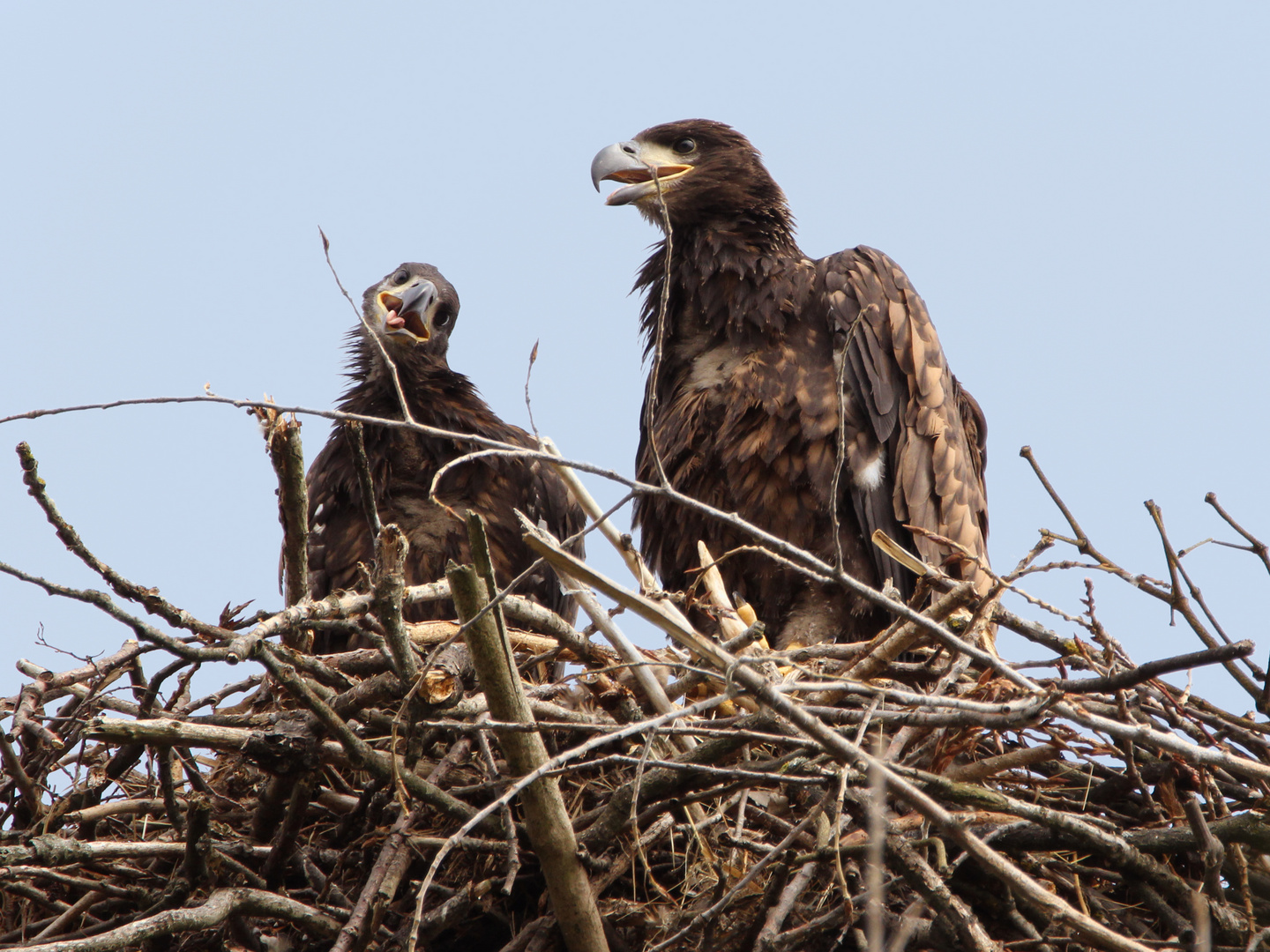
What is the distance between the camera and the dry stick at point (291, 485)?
8.93ft

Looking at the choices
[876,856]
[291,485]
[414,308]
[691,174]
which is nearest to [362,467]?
[291,485]

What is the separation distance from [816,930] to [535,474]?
310 cm

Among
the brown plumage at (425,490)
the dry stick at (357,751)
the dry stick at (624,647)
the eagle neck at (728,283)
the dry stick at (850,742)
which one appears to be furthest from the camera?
the brown plumage at (425,490)

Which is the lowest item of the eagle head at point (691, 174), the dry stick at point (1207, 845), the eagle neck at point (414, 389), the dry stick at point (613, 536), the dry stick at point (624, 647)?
the dry stick at point (1207, 845)

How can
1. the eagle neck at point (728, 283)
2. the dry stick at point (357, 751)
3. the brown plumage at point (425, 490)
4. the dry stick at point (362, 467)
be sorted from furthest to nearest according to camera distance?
1. the brown plumage at point (425, 490)
2. the eagle neck at point (728, 283)
3. the dry stick at point (362, 467)
4. the dry stick at point (357, 751)

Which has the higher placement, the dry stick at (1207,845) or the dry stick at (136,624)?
the dry stick at (136,624)

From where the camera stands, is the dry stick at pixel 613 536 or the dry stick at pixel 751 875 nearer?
the dry stick at pixel 751 875

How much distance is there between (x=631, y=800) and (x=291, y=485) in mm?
1061

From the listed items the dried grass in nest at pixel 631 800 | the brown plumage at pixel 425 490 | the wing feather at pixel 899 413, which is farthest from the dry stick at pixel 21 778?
the wing feather at pixel 899 413

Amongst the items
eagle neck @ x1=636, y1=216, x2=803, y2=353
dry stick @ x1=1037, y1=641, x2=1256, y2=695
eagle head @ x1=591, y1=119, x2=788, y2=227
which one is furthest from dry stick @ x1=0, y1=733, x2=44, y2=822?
eagle head @ x1=591, y1=119, x2=788, y2=227

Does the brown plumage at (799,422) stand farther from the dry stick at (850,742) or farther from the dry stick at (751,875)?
the dry stick at (850,742)

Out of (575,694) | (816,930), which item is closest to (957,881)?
(816,930)

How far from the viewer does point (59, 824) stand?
3.56m

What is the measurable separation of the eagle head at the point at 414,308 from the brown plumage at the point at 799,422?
1.24m
